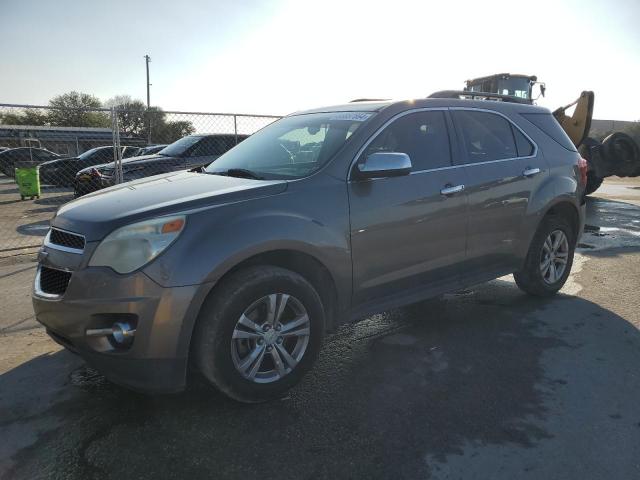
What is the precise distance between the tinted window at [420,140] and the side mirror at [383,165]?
0.26 metres

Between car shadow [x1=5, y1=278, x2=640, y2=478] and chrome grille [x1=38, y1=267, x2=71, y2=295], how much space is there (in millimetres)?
724

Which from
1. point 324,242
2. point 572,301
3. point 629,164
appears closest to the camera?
point 324,242

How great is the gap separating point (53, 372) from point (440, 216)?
3.01 m

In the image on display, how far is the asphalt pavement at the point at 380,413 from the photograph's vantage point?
2.43 metres

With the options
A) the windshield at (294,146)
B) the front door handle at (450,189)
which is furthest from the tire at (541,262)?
the windshield at (294,146)

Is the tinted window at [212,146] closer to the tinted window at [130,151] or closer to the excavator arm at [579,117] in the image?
the excavator arm at [579,117]

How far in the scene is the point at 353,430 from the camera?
271cm

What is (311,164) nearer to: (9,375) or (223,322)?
(223,322)

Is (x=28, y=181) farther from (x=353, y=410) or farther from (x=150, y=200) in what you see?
(x=353, y=410)

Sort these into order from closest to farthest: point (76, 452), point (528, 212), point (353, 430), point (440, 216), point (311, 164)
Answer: point (76, 452) < point (353, 430) < point (311, 164) < point (440, 216) < point (528, 212)

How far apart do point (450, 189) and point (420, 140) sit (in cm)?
45

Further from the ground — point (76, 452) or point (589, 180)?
point (589, 180)

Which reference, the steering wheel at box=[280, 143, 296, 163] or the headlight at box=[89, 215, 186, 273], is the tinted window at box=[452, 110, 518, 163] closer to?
the steering wheel at box=[280, 143, 296, 163]

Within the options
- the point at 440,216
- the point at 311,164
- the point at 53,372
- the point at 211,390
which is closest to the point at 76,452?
the point at 211,390
